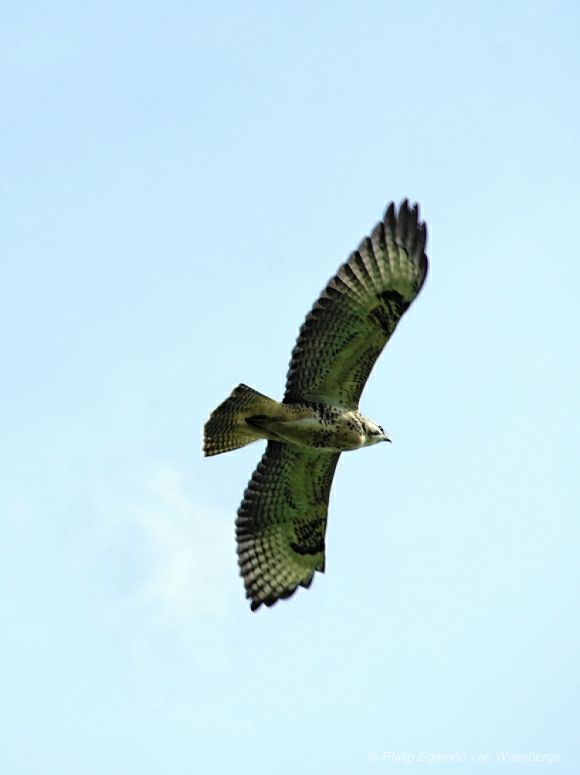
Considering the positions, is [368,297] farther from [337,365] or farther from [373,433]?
[373,433]

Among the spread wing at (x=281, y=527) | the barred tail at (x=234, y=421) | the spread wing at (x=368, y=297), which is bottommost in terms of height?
the spread wing at (x=281, y=527)

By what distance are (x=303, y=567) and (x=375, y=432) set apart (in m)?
2.11

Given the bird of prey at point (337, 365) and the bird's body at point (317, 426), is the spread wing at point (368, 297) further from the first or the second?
the bird's body at point (317, 426)

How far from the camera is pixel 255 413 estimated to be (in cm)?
1520

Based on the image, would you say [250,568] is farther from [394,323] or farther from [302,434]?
[394,323]

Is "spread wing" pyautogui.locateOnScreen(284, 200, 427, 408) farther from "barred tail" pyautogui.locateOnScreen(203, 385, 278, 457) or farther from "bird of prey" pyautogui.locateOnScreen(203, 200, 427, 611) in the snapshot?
"barred tail" pyautogui.locateOnScreen(203, 385, 278, 457)

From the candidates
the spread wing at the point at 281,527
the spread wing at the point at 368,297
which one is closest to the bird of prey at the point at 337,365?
the spread wing at the point at 368,297

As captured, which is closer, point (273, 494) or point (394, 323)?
point (394, 323)

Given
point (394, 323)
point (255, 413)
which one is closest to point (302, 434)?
point (255, 413)

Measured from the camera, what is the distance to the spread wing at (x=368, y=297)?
1503cm

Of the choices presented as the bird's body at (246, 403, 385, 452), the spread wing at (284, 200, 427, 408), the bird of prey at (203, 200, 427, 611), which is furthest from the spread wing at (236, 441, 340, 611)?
the spread wing at (284, 200, 427, 408)

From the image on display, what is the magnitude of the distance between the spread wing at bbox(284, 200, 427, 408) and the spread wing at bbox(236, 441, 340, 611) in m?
1.42

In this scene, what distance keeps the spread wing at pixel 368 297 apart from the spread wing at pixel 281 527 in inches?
55.9

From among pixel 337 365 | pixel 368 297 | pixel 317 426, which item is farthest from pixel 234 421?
pixel 368 297
